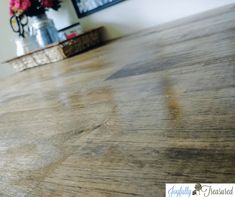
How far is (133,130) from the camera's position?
1.77 ft

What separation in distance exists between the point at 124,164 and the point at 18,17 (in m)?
1.94

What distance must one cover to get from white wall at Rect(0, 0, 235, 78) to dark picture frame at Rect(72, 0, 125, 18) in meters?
0.03

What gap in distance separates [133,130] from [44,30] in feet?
5.47

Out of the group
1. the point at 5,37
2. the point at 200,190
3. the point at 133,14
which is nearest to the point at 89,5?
the point at 133,14

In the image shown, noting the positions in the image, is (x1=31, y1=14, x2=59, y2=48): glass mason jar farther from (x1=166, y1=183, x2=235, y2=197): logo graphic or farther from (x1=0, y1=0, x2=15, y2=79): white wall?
(x1=166, y1=183, x2=235, y2=197): logo graphic

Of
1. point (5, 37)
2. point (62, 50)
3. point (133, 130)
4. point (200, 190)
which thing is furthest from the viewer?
point (5, 37)

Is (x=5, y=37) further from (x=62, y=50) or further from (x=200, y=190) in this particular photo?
(x=200, y=190)

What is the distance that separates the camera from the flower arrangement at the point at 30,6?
6.50ft

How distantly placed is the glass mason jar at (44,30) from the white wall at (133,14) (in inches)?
8.0

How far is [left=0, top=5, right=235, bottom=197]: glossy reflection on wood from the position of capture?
396mm

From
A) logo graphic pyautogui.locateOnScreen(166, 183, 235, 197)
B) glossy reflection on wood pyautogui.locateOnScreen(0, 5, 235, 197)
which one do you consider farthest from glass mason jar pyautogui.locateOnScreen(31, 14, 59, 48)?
logo graphic pyautogui.locateOnScreen(166, 183, 235, 197)

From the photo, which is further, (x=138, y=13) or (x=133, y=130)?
(x=138, y=13)

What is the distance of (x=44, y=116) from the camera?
84cm

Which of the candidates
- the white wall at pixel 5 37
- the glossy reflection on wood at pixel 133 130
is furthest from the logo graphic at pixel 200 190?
the white wall at pixel 5 37
